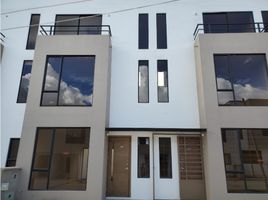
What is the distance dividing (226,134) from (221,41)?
3501 millimetres

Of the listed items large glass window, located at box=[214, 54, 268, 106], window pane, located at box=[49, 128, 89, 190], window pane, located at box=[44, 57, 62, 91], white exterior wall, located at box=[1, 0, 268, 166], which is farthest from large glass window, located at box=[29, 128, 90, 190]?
large glass window, located at box=[214, 54, 268, 106]

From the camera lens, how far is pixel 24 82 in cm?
845

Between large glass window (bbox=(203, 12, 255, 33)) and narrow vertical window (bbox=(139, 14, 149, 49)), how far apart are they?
8.51 feet

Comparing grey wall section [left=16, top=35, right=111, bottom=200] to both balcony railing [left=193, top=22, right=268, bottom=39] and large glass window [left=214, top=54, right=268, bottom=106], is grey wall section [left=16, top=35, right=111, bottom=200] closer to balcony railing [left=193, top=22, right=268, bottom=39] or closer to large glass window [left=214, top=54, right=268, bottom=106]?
large glass window [left=214, top=54, right=268, bottom=106]

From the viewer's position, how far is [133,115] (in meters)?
→ 7.93

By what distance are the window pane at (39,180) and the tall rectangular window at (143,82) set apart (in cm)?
428

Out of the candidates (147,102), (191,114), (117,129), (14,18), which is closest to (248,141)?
(191,114)

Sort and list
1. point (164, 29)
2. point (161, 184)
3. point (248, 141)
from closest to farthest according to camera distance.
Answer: point (248, 141), point (161, 184), point (164, 29)

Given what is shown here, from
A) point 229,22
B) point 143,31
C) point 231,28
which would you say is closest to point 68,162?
point 143,31

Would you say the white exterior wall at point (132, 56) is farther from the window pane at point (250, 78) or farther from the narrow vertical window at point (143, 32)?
the window pane at point (250, 78)

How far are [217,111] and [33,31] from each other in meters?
8.52

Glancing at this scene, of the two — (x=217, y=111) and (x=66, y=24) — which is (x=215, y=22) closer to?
(x=217, y=111)

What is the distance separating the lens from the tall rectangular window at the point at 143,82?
26.8ft

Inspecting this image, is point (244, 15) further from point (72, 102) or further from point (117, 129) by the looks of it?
point (72, 102)
